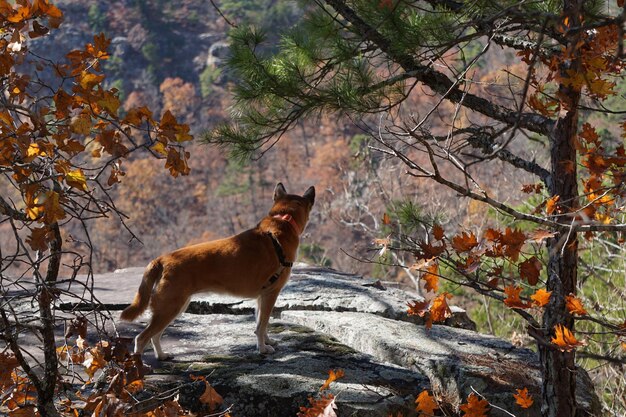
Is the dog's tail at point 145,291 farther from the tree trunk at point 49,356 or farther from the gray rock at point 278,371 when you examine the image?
the tree trunk at point 49,356

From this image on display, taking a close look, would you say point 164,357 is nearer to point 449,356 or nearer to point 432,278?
point 449,356

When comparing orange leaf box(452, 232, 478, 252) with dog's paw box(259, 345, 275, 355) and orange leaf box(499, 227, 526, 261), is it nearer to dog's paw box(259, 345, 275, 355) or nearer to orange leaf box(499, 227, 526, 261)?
orange leaf box(499, 227, 526, 261)

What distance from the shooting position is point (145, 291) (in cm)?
443

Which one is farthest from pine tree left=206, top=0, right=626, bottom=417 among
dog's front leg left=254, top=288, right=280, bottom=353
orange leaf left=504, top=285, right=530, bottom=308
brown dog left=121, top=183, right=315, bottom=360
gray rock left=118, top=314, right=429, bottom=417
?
dog's front leg left=254, top=288, right=280, bottom=353

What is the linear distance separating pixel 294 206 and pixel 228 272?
85 centimetres

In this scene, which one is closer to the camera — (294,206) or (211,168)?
(294,206)

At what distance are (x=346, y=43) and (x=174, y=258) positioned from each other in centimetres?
178

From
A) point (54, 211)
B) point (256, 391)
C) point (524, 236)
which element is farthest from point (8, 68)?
point (256, 391)

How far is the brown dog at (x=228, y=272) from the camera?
439 cm

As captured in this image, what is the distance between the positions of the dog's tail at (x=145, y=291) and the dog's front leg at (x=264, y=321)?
0.70 metres

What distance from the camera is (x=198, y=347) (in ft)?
16.1

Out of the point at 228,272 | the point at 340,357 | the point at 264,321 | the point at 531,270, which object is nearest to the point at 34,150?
the point at 531,270

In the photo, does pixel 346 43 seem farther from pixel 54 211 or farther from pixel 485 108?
pixel 54 211

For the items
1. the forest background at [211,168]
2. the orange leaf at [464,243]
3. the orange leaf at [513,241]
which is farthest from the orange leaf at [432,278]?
the forest background at [211,168]
